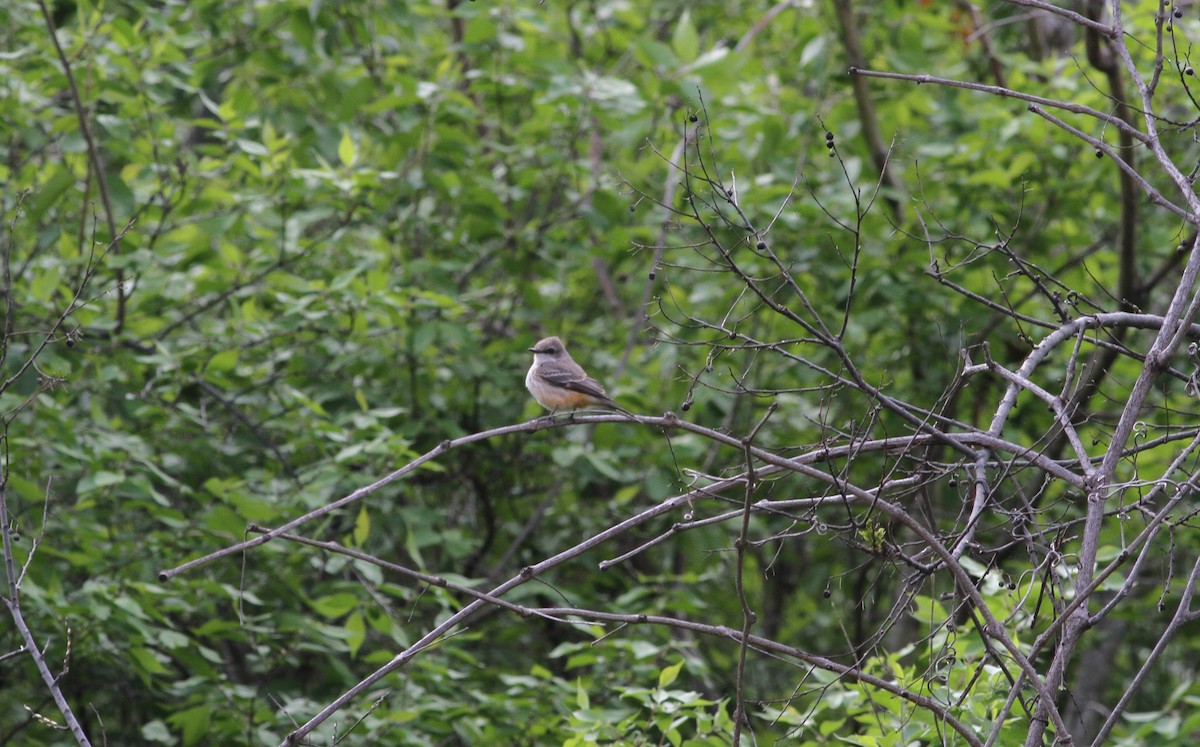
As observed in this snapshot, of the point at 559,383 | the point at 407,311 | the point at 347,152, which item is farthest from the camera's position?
the point at 407,311

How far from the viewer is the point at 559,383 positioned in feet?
23.1

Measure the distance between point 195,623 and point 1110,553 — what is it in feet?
16.9

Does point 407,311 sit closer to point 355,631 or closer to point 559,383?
point 559,383

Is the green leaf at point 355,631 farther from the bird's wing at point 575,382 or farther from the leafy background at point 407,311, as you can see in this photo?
the bird's wing at point 575,382

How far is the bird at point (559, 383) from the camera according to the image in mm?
6906

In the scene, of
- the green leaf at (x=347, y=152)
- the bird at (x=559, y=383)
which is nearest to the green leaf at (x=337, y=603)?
the bird at (x=559, y=383)

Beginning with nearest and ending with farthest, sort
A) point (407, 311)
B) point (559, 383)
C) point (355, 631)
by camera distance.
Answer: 1. point (355, 631)
2. point (559, 383)
3. point (407, 311)

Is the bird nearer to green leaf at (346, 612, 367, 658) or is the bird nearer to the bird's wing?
the bird's wing

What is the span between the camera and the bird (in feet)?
22.7

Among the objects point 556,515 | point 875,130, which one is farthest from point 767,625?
point 875,130

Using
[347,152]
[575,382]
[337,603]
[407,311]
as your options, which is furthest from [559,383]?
[337,603]

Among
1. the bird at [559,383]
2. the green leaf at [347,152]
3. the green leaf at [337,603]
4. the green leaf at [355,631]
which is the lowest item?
the green leaf at [355,631]

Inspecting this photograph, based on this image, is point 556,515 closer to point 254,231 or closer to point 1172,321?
point 254,231

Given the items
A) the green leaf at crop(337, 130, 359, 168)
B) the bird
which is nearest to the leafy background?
the green leaf at crop(337, 130, 359, 168)
